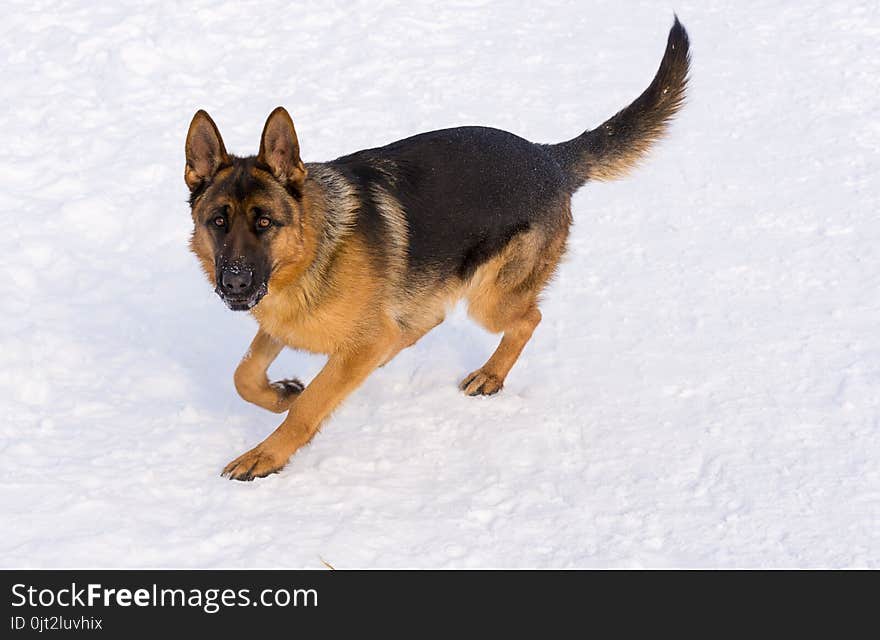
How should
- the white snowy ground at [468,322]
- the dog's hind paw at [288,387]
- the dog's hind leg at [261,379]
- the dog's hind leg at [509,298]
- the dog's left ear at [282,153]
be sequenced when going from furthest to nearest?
the dog's hind leg at [509,298] < the dog's hind paw at [288,387] < the dog's hind leg at [261,379] < the dog's left ear at [282,153] < the white snowy ground at [468,322]

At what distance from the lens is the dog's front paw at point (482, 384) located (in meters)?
5.89

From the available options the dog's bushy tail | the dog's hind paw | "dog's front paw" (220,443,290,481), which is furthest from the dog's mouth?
the dog's bushy tail

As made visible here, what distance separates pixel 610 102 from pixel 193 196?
559 centimetres

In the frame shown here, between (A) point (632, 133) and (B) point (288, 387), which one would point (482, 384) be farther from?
(A) point (632, 133)

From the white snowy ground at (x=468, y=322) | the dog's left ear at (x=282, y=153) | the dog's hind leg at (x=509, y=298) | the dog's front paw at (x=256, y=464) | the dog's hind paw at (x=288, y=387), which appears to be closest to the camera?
the white snowy ground at (x=468, y=322)

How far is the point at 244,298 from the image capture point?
178 inches

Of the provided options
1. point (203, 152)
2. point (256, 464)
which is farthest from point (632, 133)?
point (256, 464)

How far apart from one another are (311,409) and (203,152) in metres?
1.41

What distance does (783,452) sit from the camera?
5.12 m

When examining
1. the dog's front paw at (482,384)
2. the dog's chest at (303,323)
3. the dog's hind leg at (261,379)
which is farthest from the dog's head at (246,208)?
the dog's front paw at (482,384)

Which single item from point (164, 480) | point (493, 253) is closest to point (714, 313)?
point (493, 253)

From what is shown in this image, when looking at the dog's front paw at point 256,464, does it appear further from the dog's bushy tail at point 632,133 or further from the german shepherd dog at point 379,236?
the dog's bushy tail at point 632,133

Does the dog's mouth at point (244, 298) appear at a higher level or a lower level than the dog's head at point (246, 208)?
lower

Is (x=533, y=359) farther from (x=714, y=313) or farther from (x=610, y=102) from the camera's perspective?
(x=610, y=102)
